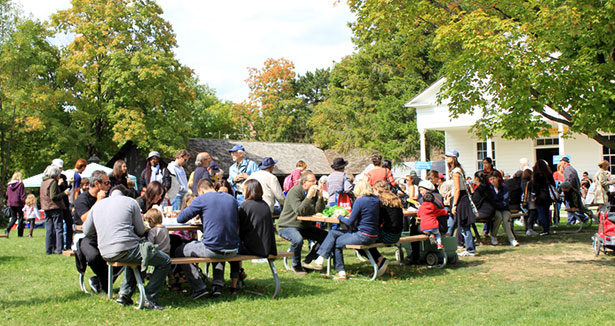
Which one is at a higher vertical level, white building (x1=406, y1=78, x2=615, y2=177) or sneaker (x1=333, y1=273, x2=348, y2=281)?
white building (x1=406, y1=78, x2=615, y2=177)

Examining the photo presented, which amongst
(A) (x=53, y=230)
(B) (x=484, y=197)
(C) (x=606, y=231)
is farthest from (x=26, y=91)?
(C) (x=606, y=231)

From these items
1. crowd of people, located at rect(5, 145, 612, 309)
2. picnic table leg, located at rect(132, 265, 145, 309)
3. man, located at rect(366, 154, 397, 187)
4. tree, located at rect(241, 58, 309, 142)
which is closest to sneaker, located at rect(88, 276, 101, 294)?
crowd of people, located at rect(5, 145, 612, 309)

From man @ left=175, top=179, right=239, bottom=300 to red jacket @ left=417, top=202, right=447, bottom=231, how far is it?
380 cm

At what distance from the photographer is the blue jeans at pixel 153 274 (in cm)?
609

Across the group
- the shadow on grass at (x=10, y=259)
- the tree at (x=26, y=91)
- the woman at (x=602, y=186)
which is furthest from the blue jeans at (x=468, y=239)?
the tree at (x=26, y=91)

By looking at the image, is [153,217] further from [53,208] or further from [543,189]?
[543,189]

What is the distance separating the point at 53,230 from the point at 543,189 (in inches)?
423

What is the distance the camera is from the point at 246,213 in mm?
7047

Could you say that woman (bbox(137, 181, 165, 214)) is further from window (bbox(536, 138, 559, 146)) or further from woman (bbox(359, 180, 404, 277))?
window (bbox(536, 138, 559, 146))

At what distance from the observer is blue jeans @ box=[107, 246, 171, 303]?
6.09 metres

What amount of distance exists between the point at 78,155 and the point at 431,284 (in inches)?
1078

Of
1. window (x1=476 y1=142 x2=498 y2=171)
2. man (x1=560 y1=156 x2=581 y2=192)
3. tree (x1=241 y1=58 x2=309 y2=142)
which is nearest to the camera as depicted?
man (x1=560 y1=156 x2=581 y2=192)

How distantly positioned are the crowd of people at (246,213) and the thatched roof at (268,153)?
24848mm

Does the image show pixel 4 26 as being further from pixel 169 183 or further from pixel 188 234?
pixel 188 234
